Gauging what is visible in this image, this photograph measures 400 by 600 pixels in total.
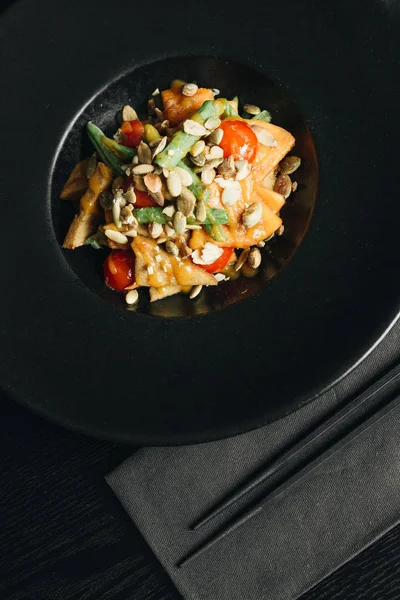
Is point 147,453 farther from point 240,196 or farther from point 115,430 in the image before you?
point 240,196

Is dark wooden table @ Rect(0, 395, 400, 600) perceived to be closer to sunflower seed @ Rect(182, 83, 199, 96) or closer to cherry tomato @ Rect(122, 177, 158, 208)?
cherry tomato @ Rect(122, 177, 158, 208)

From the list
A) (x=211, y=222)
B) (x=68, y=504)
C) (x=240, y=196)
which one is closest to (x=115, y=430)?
(x=68, y=504)

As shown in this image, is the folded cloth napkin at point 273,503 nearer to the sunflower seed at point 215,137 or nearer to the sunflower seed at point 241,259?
the sunflower seed at point 241,259

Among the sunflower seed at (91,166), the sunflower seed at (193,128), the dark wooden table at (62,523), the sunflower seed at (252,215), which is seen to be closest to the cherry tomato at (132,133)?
the sunflower seed at (91,166)

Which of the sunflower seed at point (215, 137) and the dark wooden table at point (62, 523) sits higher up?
the sunflower seed at point (215, 137)

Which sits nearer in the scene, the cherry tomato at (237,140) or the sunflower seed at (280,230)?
the cherry tomato at (237,140)
